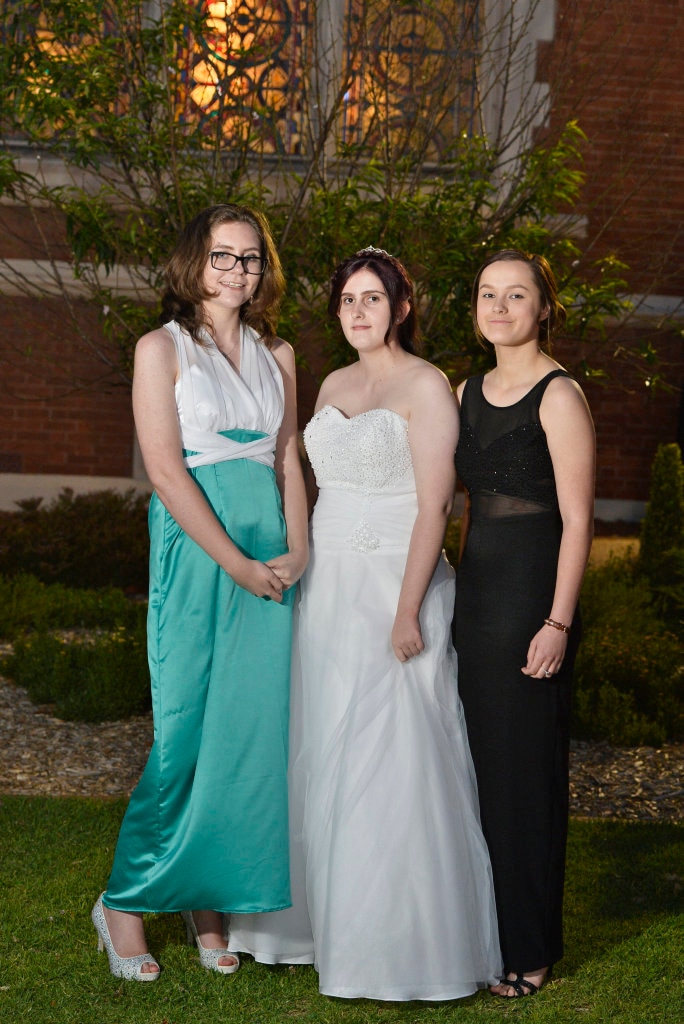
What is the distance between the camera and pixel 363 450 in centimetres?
371

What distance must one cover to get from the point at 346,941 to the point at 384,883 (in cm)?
21

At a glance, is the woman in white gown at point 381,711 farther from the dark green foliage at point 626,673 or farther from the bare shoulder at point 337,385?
the dark green foliage at point 626,673

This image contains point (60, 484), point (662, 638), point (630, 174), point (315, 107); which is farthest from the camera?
point (60, 484)

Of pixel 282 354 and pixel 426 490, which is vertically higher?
pixel 282 354

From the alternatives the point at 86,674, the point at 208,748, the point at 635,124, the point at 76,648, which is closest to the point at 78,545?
the point at 76,648

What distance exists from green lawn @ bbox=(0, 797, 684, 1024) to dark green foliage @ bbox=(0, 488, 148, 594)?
4.63m

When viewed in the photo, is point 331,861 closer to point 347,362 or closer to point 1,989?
point 1,989

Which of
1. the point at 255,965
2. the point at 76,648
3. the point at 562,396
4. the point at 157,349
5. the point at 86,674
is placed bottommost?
the point at 255,965

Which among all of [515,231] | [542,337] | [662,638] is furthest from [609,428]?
[542,337]

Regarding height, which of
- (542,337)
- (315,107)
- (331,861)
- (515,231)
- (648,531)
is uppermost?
(315,107)

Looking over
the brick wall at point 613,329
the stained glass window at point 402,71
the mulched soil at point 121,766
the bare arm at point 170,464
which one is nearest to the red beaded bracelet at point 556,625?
the bare arm at point 170,464

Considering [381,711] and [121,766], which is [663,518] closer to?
[121,766]

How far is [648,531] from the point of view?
979cm

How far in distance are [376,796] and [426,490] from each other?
0.95 meters
